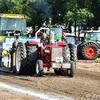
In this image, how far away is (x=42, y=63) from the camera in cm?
920

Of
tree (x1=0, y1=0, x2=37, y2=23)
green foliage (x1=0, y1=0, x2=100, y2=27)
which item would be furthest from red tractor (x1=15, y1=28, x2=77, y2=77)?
tree (x1=0, y1=0, x2=37, y2=23)

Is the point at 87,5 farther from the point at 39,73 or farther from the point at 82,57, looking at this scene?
the point at 39,73

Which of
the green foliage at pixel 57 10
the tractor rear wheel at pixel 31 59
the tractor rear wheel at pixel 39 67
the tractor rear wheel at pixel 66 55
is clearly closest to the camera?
the tractor rear wheel at pixel 39 67

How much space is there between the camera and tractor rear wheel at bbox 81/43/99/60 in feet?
61.7

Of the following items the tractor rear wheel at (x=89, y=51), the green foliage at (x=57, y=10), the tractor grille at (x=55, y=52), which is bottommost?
the tractor rear wheel at (x=89, y=51)

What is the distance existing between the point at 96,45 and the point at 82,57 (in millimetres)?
1299

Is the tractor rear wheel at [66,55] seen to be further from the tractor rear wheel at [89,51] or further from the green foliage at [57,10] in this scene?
the green foliage at [57,10]

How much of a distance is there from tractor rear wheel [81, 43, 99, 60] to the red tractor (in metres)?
8.66

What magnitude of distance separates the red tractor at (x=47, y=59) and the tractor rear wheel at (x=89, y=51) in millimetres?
8664

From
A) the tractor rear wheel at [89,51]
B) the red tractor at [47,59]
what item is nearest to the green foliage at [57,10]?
the tractor rear wheel at [89,51]

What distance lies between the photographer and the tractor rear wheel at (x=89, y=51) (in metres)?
18.8

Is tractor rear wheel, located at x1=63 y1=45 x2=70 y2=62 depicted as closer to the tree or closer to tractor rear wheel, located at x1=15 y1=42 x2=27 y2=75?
tractor rear wheel, located at x1=15 y1=42 x2=27 y2=75

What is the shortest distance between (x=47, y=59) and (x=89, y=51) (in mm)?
9893

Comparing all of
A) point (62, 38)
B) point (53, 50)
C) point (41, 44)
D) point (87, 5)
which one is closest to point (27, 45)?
point (41, 44)
